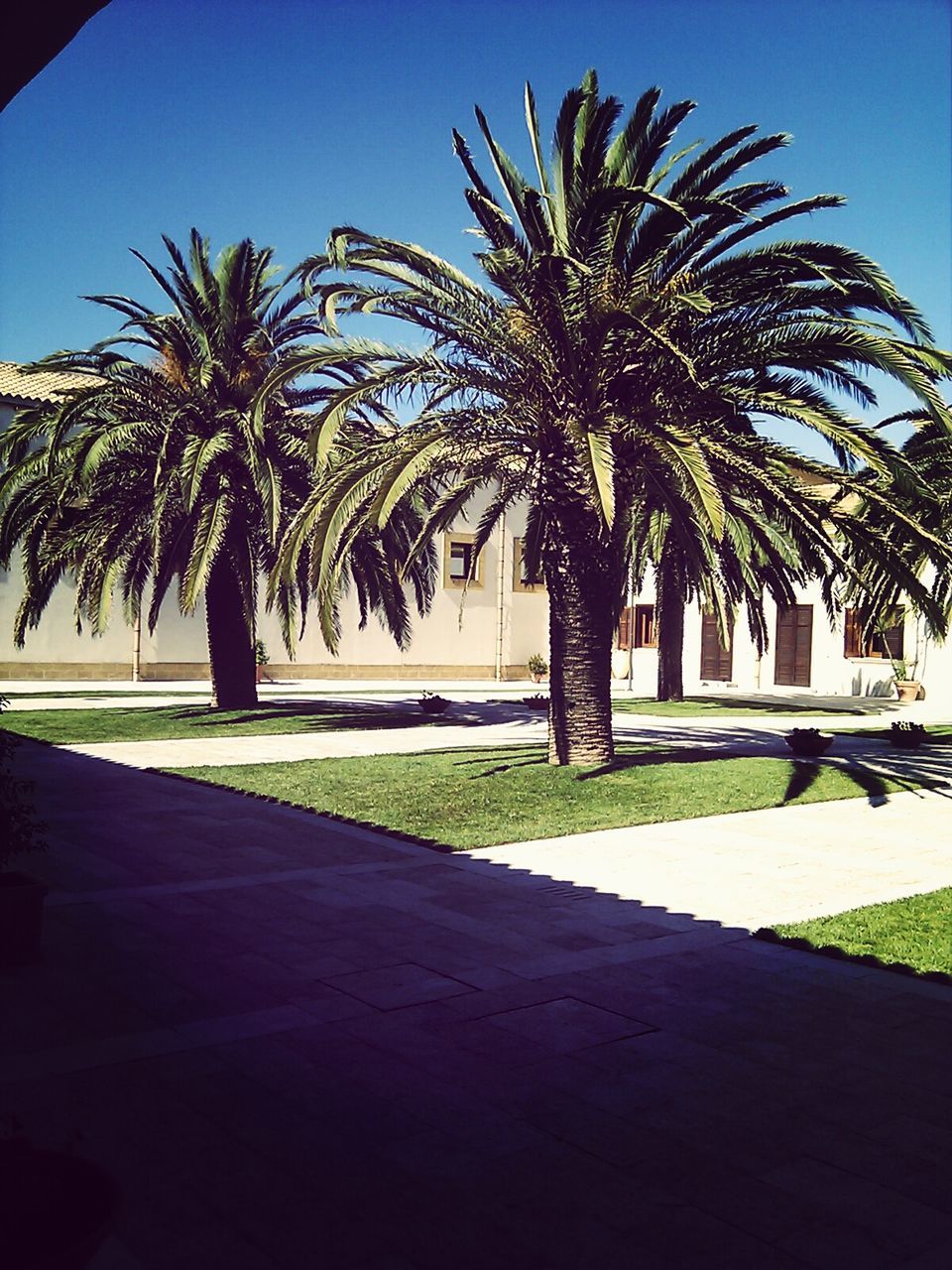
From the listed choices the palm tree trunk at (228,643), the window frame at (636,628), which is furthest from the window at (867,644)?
the palm tree trunk at (228,643)

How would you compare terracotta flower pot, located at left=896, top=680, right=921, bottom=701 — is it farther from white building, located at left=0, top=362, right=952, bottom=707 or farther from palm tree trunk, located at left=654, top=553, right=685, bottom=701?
Result: palm tree trunk, located at left=654, top=553, right=685, bottom=701

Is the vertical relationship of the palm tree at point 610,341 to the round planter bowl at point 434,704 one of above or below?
above

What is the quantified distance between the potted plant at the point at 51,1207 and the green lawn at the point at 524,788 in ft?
25.4

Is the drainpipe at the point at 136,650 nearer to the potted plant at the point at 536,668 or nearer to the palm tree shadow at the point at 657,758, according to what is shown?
the potted plant at the point at 536,668

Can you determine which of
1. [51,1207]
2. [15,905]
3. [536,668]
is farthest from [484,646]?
[51,1207]

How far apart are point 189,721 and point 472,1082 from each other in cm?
1742

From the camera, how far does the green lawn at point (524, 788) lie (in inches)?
462

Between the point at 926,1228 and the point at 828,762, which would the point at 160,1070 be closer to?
the point at 926,1228

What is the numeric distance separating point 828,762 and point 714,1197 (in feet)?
45.0

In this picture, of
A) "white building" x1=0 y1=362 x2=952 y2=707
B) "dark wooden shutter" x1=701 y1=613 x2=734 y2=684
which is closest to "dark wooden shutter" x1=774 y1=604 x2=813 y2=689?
"white building" x1=0 y1=362 x2=952 y2=707

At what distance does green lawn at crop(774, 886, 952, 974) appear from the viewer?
708cm

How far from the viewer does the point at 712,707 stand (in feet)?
94.6

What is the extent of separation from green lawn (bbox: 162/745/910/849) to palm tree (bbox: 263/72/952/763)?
2.41 meters

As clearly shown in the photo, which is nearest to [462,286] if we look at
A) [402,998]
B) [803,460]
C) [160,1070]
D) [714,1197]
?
[803,460]
